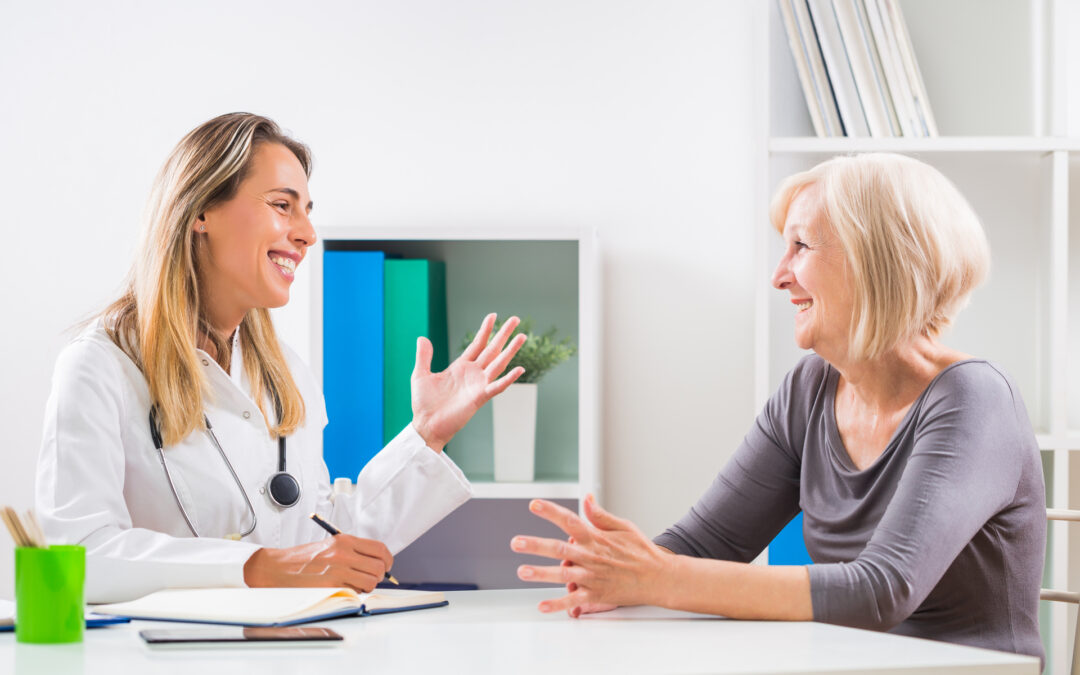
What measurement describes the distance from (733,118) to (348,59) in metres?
1.05

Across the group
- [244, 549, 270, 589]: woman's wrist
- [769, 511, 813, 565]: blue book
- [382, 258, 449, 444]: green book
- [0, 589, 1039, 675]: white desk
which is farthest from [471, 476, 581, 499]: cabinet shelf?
[0, 589, 1039, 675]: white desk

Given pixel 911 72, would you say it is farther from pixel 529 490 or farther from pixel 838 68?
pixel 529 490

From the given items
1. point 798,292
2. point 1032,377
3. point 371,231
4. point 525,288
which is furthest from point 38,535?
point 1032,377

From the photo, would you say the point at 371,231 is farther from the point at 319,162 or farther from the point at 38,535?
the point at 38,535

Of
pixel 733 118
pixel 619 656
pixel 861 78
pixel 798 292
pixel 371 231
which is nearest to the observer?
pixel 619 656

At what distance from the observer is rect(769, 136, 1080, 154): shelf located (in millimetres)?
2207

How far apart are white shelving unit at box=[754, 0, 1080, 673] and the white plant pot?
0.57 m

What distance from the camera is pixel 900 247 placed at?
1497mm

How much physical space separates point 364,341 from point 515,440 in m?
0.43

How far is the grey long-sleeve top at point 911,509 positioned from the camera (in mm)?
1251

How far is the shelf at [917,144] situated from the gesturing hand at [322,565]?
1296 mm

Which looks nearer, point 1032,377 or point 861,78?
point 861,78

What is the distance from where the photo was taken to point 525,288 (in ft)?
8.88

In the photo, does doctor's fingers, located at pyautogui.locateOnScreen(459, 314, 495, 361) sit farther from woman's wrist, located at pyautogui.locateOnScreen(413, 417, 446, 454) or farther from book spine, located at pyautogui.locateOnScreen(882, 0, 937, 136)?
book spine, located at pyautogui.locateOnScreen(882, 0, 937, 136)
